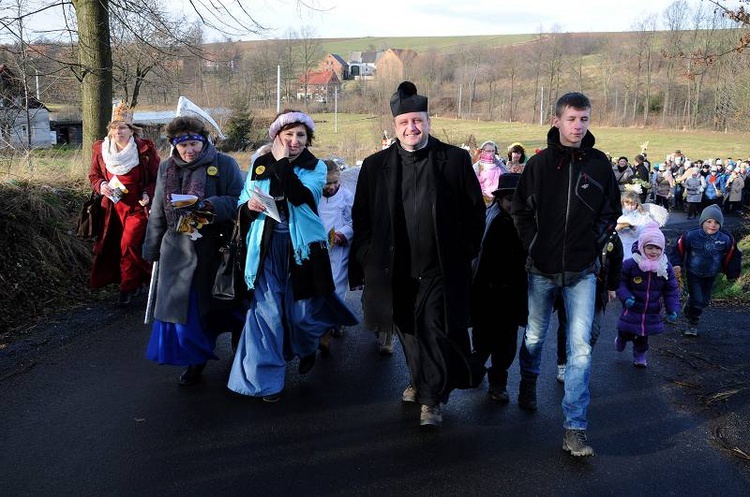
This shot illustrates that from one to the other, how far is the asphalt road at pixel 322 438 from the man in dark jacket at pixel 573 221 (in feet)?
1.44

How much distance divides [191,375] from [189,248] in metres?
0.98

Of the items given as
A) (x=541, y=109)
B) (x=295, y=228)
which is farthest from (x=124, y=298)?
(x=541, y=109)

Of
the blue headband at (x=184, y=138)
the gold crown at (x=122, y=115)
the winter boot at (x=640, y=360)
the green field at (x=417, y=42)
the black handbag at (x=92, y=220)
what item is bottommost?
the winter boot at (x=640, y=360)

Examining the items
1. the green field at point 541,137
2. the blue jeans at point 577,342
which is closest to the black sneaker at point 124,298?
the blue jeans at point 577,342

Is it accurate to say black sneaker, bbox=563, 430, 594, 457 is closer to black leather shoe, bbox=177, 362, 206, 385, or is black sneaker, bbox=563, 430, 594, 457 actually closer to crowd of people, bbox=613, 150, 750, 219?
black leather shoe, bbox=177, 362, 206, 385

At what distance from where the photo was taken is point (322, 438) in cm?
419

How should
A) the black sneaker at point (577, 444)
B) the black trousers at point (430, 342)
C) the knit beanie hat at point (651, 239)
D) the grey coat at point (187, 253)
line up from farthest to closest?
1. the knit beanie hat at point (651, 239)
2. the grey coat at point (187, 253)
3. the black trousers at point (430, 342)
4. the black sneaker at point (577, 444)

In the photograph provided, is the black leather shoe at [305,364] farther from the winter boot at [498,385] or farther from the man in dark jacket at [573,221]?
the man in dark jacket at [573,221]

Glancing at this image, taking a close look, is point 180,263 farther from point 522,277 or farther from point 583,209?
point 583,209

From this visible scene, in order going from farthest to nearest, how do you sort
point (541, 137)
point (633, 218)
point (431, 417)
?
point (541, 137) < point (633, 218) < point (431, 417)

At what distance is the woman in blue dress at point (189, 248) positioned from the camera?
490 cm

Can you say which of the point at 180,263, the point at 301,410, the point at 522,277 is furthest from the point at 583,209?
the point at 180,263

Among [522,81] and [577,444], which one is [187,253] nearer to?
[577,444]

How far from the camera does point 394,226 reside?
4.24 meters
